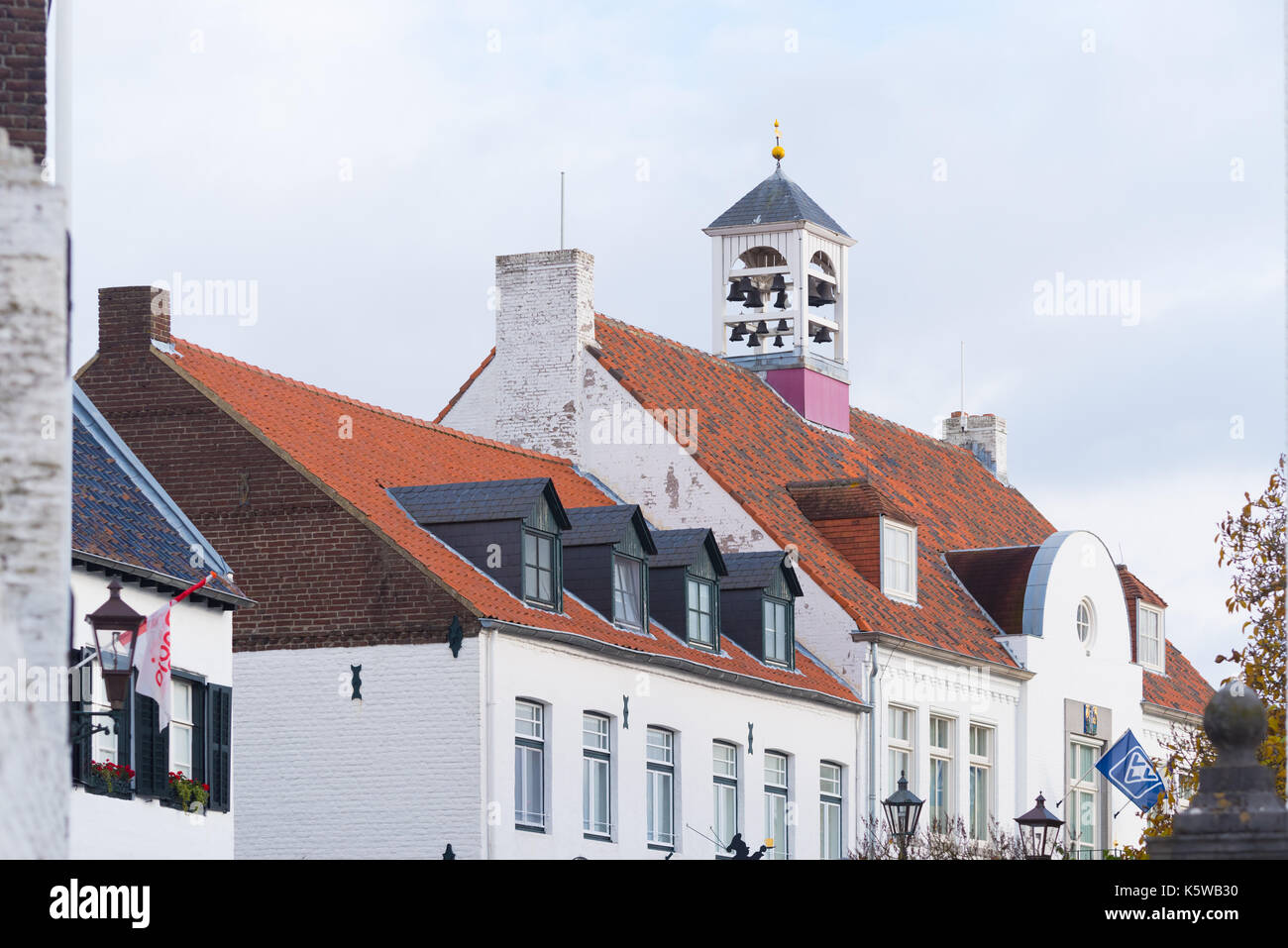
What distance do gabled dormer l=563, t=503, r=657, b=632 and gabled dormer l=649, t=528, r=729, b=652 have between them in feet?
1.84

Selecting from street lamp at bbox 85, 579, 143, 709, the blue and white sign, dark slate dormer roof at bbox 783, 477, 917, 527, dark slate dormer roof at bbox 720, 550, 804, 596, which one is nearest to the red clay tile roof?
dark slate dormer roof at bbox 720, 550, 804, 596

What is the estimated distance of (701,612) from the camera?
36719 millimetres

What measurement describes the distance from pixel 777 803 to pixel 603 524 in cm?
537

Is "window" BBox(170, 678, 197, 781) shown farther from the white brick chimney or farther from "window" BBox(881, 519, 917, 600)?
"window" BBox(881, 519, 917, 600)

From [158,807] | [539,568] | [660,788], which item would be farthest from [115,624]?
[660,788]

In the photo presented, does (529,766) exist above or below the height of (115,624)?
below

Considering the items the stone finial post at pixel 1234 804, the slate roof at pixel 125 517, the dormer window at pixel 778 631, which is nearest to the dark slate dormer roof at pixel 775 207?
the dormer window at pixel 778 631

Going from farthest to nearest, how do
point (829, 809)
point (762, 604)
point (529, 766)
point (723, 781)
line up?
point (829, 809), point (762, 604), point (723, 781), point (529, 766)

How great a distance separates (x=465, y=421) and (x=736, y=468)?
14.3 ft

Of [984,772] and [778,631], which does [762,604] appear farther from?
[984,772]

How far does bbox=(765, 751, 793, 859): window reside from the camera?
37.3 m

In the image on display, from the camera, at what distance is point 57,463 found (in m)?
20.4

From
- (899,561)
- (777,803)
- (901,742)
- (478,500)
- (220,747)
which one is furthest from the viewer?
(899,561)
